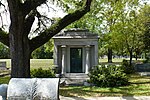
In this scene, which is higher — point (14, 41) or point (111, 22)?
point (111, 22)

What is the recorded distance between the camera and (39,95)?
663 cm

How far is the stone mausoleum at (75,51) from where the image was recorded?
23.3 meters

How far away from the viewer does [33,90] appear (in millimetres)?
6637

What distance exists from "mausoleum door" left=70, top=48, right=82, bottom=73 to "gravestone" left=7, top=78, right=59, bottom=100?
17.2 meters

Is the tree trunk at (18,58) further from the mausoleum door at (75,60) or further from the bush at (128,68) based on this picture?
the bush at (128,68)

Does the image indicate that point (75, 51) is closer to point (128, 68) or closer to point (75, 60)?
point (75, 60)

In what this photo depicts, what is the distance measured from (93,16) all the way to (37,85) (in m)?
30.6

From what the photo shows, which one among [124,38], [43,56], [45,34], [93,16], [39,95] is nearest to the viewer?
Answer: [39,95]

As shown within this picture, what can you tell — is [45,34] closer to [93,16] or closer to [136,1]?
[136,1]

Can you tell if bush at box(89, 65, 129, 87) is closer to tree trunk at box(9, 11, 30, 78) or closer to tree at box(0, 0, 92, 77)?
tree at box(0, 0, 92, 77)

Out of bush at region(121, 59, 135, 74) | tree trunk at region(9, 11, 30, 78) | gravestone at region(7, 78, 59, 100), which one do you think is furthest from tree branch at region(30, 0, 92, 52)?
bush at region(121, 59, 135, 74)

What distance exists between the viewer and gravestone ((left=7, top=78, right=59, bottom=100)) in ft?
21.7

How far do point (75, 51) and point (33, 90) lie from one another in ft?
57.7

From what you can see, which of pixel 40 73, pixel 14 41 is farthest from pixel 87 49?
pixel 14 41
